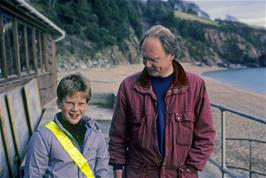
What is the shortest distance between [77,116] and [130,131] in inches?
14.6

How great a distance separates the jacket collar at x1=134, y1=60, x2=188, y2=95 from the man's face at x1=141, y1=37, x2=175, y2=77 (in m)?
0.06

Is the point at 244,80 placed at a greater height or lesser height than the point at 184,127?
lesser

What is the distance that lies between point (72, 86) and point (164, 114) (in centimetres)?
55

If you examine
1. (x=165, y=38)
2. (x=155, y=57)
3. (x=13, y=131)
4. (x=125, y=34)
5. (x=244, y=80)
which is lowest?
(x=244, y=80)

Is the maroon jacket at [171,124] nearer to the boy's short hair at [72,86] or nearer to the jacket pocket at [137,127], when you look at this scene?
the jacket pocket at [137,127]

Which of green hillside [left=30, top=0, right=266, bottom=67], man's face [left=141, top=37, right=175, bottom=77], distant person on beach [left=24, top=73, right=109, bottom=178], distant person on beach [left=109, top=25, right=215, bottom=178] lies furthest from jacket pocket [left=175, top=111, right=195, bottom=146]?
green hillside [left=30, top=0, right=266, bottom=67]

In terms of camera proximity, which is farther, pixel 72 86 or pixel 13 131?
pixel 13 131

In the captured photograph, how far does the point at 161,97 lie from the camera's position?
2.42m

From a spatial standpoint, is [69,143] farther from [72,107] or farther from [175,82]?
[175,82]

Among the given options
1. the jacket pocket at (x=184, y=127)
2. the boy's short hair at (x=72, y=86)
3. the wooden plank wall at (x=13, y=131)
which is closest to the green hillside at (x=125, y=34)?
the wooden plank wall at (x=13, y=131)

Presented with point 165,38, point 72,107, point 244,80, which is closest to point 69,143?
point 72,107

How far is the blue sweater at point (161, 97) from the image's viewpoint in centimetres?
241

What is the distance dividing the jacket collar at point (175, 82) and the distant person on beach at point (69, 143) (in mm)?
305

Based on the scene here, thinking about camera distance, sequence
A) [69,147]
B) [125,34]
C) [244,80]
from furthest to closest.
Answer: [125,34], [244,80], [69,147]
